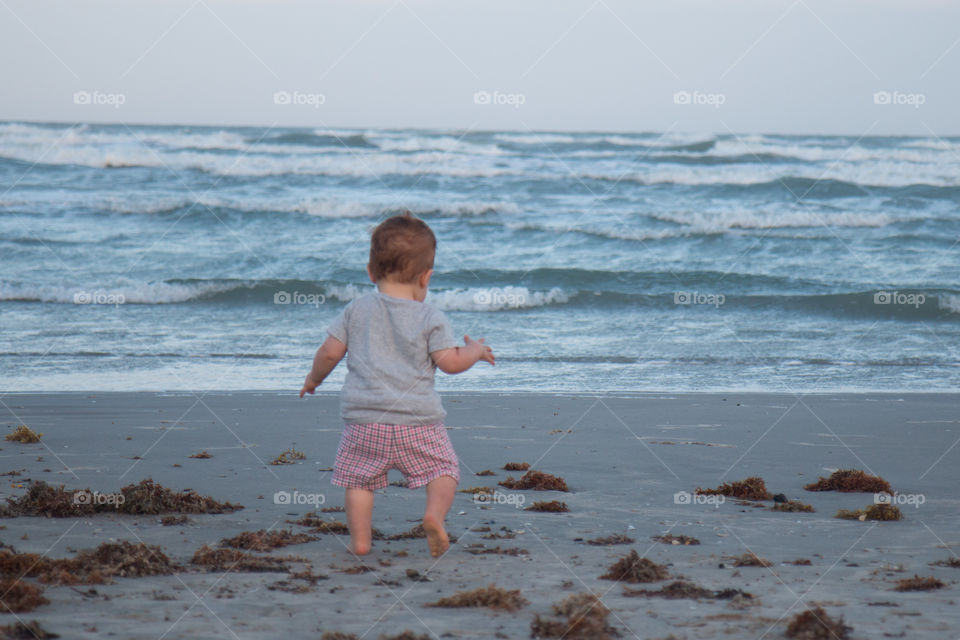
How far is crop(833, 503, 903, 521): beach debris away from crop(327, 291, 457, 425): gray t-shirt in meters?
2.01

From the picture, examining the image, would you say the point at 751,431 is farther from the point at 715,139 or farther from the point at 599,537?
the point at 715,139

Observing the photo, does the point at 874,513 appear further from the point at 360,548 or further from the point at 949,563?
the point at 360,548

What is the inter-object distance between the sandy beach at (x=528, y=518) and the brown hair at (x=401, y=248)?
1.13 m

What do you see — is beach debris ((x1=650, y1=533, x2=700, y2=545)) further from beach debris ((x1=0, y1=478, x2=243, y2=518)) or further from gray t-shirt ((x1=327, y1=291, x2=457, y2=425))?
beach debris ((x1=0, y1=478, x2=243, y2=518))

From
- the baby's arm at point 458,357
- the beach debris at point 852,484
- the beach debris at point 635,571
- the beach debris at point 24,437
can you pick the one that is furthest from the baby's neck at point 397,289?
the beach debris at point 24,437

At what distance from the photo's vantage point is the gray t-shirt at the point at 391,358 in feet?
13.0

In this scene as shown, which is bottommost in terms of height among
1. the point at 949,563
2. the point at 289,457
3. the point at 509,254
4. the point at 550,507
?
the point at 949,563

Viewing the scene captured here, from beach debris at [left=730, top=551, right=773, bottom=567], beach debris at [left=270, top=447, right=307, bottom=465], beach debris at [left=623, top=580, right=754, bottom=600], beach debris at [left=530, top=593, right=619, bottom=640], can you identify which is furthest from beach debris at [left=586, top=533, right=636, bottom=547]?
beach debris at [left=270, top=447, right=307, bottom=465]

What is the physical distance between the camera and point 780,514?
4652mm

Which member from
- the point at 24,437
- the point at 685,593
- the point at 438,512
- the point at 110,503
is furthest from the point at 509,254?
the point at 685,593

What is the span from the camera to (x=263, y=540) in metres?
3.81

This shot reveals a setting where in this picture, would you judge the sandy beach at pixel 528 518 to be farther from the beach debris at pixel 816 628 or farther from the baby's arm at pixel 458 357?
the baby's arm at pixel 458 357

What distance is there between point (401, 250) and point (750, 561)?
1.83m

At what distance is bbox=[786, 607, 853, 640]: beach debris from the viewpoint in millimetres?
2740
